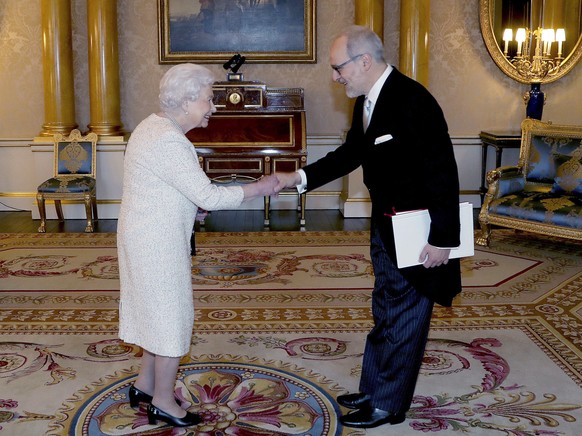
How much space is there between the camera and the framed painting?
851 centimetres

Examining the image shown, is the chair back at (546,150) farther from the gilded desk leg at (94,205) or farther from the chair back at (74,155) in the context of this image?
the chair back at (74,155)

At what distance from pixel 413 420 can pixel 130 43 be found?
249 inches

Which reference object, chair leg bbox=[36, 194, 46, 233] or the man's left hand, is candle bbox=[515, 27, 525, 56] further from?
the man's left hand

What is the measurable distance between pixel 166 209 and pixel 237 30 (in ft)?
19.2

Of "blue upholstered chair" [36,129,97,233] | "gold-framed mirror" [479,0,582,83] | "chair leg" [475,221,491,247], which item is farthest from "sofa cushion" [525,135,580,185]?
"blue upholstered chair" [36,129,97,233]

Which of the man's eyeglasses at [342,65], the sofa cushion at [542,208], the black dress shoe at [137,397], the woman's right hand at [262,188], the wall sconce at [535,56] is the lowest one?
the black dress shoe at [137,397]

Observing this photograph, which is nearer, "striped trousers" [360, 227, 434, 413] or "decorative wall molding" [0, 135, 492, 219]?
"striped trousers" [360, 227, 434, 413]

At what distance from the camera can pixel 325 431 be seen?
335 cm

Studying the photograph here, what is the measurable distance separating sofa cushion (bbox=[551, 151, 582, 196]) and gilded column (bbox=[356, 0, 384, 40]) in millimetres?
2459

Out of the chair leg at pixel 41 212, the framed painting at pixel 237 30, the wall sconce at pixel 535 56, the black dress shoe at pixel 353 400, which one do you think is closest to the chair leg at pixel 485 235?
the wall sconce at pixel 535 56

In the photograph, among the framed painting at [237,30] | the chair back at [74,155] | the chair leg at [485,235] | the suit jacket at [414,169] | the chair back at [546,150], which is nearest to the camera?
the suit jacket at [414,169]

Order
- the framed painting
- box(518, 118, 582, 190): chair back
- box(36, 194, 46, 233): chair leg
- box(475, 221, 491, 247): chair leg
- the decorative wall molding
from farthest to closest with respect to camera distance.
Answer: the framed painting → the decorative wall molding → box(36, 194, 46, 233): chair leg → box(475, 221, 491, 247): chair leg → box(518, 118, 582, 190): chair back

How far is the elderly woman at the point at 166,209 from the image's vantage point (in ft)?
9.92

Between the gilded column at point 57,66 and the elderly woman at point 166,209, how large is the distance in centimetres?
557
